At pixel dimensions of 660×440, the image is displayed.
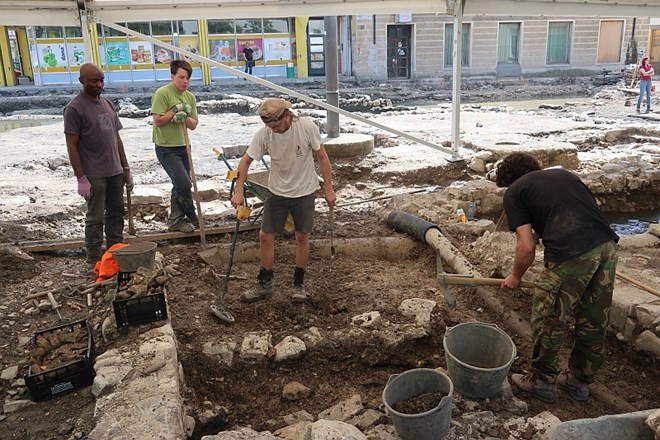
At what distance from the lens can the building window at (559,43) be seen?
2880 centimetres

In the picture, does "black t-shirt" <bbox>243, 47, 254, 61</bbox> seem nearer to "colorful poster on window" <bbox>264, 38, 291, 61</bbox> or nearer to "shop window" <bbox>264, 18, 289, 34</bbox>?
"colorful poster on window" <bbox>264, 38, 291, 61</bbox>

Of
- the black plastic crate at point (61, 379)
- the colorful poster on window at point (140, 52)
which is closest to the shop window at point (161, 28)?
the colorful poster on window at point (140, 52)

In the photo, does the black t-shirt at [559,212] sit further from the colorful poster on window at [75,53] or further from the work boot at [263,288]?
the colorful poster on window at [75,53]

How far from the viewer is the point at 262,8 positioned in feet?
23.0

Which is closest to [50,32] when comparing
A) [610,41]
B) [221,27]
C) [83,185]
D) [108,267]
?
[221,27]

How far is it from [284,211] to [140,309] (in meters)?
1.38

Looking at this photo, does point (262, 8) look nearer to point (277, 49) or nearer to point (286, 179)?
point (286, 179)

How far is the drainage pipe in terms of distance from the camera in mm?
3469

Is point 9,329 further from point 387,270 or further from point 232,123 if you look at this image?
point 232,123

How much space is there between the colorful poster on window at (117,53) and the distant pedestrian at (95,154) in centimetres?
2063

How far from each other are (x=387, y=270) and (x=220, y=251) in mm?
1659

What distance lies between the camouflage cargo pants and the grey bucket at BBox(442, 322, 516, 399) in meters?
0.22

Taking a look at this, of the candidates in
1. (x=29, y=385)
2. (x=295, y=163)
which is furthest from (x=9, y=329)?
(x=295, y=163)

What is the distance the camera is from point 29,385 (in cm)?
308
